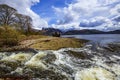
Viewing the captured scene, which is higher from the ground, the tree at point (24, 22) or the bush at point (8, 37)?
the tree at point (24, 22)

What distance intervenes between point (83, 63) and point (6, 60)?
611cm

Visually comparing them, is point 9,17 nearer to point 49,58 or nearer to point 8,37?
point 8,37

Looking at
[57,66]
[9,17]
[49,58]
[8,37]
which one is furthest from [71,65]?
[9,17]

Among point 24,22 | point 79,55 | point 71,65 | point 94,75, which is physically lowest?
point 94,75

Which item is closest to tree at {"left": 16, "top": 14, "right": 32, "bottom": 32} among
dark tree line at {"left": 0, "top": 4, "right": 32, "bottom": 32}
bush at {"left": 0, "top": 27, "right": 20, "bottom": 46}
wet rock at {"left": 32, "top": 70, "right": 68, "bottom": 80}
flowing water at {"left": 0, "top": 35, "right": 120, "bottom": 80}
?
dark tree line at {"left": 0, "top": 4, "right": 32, "bottom": 32}

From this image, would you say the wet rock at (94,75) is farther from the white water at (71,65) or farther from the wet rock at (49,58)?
the wet rock at (49,58)

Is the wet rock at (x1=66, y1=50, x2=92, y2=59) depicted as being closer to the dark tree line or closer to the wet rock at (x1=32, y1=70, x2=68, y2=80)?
the wet rock at (x1=32, y1=70, x2=68, y2=80)

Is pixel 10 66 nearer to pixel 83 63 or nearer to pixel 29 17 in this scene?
pixel 83 63

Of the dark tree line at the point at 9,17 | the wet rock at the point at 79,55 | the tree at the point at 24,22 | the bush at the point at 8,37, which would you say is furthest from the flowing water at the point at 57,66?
the tree at the point at 24,22

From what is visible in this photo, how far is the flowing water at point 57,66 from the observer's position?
42.5 feet

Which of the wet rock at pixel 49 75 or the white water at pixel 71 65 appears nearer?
the wet rock at pixel 49 75

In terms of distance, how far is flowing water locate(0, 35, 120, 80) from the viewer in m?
13.0

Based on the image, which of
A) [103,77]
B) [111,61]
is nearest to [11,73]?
[103,77]

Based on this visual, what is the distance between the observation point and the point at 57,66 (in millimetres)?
14219
